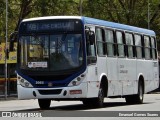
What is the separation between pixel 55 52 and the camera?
19953 mm

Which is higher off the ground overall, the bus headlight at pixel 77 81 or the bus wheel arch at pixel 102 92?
the bus headlight at pixel 77 81

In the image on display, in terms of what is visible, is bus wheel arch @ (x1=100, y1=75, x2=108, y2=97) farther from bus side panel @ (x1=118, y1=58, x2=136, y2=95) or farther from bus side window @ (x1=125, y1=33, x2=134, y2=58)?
bus side window @ (x1=125, y1=33, x2=134, y2=58)

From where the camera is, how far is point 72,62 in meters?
19.9

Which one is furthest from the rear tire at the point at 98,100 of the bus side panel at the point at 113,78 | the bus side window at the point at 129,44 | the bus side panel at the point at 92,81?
the bus side window at the point at 129,44

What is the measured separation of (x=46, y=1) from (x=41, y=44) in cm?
2731

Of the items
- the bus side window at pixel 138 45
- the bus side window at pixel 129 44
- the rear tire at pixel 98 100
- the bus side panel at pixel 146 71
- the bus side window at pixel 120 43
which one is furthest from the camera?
→ the bus side panel at pixel 146 71

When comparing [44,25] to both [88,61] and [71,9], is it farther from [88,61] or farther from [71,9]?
[71,9]

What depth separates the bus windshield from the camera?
65.3 ft

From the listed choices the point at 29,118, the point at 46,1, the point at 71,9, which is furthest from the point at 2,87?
the point at 29,118

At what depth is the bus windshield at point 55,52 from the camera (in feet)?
65.3

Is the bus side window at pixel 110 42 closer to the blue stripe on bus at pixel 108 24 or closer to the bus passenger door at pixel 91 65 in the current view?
the blue stripe on bus at pixel 108 24

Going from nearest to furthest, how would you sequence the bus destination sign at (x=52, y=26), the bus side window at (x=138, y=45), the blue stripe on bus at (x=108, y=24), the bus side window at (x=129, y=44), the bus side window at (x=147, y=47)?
the bus destination sign at (x=52, y=26) → the blue stripe on bus at (x=108, y=24) → the bus side window at (x=129, y=44) → the bus side window at (x=138, y=45) → the bus side window at (x=147, y=47)

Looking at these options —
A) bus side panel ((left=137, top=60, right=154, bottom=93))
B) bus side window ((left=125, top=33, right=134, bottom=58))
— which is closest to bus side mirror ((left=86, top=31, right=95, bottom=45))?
bus side window ((left=125, top=33, right=134, bottom=58))

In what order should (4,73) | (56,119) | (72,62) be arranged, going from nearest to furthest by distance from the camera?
(56,119) → (72,62) → (4,73)
